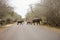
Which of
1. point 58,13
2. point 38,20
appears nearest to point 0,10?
point 38,20

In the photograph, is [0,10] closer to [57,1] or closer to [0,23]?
[0,23]

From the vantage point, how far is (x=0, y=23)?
5181 cm

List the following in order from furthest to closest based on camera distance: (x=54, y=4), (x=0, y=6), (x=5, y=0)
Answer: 1. (x=5, y=0)
2. (x=0, y=6)
3. (x=54, y=4)

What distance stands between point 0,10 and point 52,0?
16.3m

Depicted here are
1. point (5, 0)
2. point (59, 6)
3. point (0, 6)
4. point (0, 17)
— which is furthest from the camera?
point (0, 17)

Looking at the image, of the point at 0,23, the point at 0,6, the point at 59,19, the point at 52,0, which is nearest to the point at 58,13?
the point at 59,19

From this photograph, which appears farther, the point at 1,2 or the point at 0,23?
the point at 0,23

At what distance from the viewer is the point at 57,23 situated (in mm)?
36031

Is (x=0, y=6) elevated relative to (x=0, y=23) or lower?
elevated

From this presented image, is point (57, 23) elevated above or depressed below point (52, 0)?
below

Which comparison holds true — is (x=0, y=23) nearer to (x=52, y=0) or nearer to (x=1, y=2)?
(x=1, y=2)

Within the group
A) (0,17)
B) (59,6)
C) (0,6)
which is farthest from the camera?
(0,17)

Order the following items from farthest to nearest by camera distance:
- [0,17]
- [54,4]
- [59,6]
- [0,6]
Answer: [0,17], [0,6], [54,4], [59,6]

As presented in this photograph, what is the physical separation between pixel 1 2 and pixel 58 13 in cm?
1810
